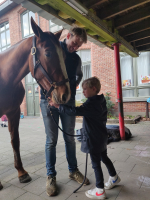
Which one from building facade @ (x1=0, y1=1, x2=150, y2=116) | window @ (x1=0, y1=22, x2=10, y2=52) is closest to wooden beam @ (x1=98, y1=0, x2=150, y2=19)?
building facade @ (x1=0, y1=1, x2=150, y2=116)

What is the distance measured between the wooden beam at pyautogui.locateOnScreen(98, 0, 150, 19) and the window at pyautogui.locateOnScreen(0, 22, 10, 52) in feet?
42.3

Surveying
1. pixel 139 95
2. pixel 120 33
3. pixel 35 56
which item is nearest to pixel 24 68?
pixel 35 56

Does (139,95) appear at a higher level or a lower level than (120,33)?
lower

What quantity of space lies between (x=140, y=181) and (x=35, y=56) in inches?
84.3

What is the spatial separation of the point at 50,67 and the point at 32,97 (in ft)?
37.8

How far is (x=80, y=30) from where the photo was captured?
75.4 inches

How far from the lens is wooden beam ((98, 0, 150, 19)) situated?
9.62ft

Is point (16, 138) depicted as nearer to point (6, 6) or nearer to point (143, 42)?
point (143, 42)

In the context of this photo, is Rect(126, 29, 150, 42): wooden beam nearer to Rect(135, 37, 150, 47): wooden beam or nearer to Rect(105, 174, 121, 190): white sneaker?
Rect(135, 37, 150, 47): wooden beam

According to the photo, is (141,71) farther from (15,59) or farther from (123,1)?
(15,59)

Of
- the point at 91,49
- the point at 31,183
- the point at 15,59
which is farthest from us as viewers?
the point at 91,49

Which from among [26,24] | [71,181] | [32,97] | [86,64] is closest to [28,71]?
[71,181]

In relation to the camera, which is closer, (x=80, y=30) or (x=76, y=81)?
(x=80, y=30)

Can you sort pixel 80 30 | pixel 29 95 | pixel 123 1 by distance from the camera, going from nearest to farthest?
pixel 80 30 < pixel 123 1 < pixel 29 95
